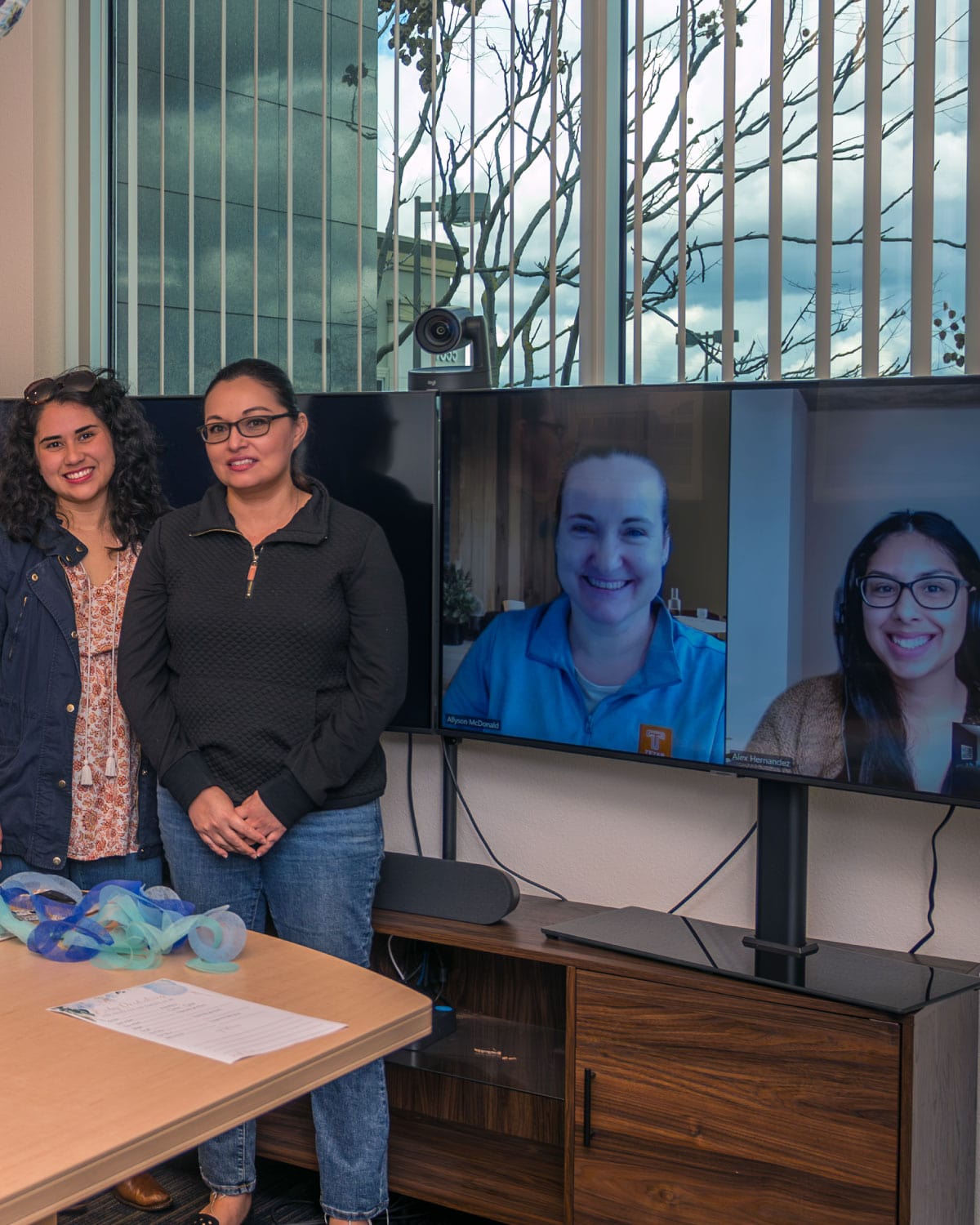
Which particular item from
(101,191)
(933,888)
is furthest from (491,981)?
(101,191)

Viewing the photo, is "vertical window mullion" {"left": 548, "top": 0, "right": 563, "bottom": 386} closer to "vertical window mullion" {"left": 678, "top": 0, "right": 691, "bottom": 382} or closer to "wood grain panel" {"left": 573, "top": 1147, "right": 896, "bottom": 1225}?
"vertical window mullion" {"left": 678, "top": 0, "right": 691, "bottom": 382}

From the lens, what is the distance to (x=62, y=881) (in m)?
1.79

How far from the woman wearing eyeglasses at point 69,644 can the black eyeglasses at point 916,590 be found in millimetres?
1312

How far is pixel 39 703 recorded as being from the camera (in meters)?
2.29

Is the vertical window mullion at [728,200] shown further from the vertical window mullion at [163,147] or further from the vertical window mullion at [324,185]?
the vertical window mullion at [163,147]

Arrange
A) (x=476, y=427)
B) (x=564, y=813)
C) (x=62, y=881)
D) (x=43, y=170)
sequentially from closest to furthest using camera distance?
(x=62, y=881) < (x=476, y=427) < (x=564, y=813) < (x=43, y=170)

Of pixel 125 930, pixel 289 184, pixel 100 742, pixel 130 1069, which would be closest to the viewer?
pixel 130 1069

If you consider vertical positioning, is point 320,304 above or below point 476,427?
above

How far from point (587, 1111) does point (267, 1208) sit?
76 cm

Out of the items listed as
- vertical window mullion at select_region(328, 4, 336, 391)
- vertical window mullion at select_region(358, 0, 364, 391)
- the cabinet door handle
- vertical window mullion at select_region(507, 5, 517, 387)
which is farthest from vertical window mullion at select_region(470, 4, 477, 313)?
the cabinet door handle

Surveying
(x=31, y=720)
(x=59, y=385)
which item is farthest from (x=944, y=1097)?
(x=59, y=385)

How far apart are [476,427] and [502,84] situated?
809 millimetres

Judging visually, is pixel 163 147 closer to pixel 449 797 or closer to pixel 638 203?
pixel 638 203

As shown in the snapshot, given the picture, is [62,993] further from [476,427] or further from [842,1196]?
[476,427]
